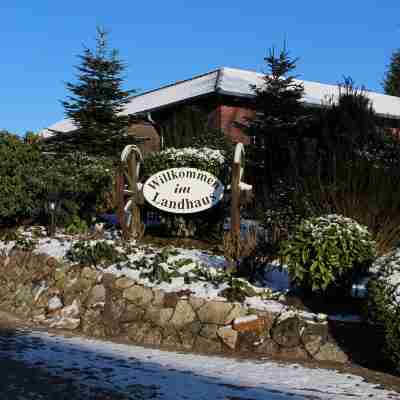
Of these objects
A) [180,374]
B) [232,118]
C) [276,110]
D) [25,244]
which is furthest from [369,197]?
[232,118]

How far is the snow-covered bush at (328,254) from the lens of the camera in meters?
7.28

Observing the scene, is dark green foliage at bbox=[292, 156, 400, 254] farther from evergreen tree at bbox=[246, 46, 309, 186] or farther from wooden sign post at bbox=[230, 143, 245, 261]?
evergreen tree at bbox=[246, 46, 309, 186]

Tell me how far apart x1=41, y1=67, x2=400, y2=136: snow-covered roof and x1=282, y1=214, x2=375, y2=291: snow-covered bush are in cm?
1320

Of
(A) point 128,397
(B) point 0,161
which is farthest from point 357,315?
(B) point 0,161

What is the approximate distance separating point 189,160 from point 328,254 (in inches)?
179

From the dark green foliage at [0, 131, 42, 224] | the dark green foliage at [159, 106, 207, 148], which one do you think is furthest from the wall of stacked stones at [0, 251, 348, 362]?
the dark green foliage at [159, 106, 207, 148]

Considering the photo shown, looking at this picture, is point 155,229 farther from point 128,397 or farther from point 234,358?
point 128,397

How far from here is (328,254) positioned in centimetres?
728

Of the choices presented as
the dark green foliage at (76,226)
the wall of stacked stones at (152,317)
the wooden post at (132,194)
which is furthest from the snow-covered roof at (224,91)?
the wall of stacked stones at (152,317)

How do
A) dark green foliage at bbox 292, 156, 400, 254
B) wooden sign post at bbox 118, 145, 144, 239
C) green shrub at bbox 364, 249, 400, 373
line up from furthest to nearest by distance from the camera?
wooden sign post at bbox 118, 145, 144, 239 → dark green foliage at bbox 292, 156, 400, 254 → green shrub at bbox 364, 249, 400, 373

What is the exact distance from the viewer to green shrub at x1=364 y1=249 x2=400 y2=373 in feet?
19.1

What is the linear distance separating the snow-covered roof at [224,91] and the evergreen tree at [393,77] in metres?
23.8

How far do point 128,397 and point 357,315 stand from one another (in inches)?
131

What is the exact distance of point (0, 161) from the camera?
40.9ft
